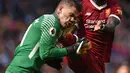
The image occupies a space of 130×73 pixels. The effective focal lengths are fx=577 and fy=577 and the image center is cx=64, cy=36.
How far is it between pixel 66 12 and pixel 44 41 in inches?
14.5

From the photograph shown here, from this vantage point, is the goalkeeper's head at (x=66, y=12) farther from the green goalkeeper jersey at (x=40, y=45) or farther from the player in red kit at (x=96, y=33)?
the player in red kit at (x=96, y=33)

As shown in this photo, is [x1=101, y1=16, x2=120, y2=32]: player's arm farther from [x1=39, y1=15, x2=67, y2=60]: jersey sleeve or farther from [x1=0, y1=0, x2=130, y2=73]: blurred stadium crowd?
[x1=0, y1=0, x2=130, y2=73]: blurred stadium crowd

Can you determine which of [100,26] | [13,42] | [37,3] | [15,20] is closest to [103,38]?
[100,26]

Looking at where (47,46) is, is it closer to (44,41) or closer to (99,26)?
(44,41)

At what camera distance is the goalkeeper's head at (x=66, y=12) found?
541cm

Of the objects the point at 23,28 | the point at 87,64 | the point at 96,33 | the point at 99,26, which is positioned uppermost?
the point at 99,26

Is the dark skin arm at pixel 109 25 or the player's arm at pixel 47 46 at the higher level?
the player's arm at pixel 47 46

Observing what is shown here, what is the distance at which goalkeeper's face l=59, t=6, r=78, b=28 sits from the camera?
17.7ft

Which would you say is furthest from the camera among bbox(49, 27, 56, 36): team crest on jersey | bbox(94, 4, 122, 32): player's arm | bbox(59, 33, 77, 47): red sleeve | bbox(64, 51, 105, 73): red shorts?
bbox(64, 51, 105, 73): red shorts

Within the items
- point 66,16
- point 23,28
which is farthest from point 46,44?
point 23,28

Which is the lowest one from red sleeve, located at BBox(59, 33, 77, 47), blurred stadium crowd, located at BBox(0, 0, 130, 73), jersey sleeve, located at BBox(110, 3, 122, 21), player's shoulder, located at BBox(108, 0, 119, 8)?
blurred stadium crowd, located at BBox(0, 0, 130, 73)

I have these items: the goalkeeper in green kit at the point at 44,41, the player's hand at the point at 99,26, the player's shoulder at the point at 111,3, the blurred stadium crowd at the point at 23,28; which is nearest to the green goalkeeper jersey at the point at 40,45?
the goalkeeper in green kit at the point at 44,41

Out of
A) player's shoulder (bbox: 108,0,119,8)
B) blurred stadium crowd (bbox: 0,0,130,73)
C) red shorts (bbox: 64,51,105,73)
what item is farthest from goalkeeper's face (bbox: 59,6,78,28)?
blurred stadium crowd (bbox: 0,0,130,73)

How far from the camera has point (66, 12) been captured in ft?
17.8
